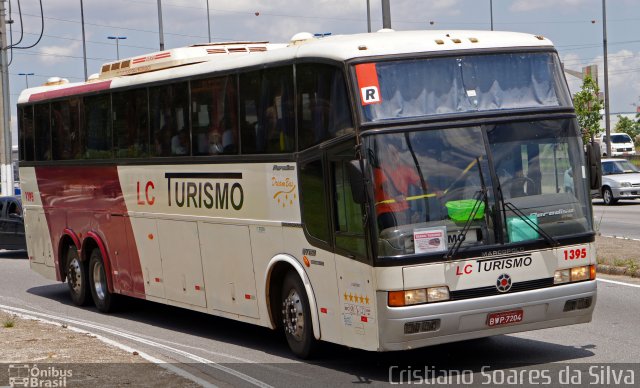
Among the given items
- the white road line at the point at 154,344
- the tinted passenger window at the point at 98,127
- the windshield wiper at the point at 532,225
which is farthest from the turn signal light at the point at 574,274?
the tinted passenger window at the point at 98,127

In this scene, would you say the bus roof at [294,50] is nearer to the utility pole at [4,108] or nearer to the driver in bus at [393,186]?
the driver in bus at [393,186]

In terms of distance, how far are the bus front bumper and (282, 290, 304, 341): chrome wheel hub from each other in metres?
1.74

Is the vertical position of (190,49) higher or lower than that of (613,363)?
higher

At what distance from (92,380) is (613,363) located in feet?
15.5

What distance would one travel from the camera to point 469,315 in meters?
10.4

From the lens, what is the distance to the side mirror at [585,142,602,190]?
36.3ft

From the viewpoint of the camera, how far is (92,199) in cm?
1734

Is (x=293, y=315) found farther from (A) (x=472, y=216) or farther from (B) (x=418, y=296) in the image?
(A) (x=472, y=216)

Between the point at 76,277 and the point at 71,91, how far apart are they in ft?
9.56

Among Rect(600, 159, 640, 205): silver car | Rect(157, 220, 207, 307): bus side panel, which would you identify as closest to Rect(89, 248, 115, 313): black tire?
Rect(157, 220, 207, 307): bus side panel

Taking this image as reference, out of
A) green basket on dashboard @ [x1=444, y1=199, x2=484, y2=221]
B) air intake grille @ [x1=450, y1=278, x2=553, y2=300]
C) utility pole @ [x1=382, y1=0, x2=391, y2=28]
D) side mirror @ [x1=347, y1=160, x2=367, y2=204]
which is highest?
utility pole @ [x1=382, y1=0, x2=391, y2=28]

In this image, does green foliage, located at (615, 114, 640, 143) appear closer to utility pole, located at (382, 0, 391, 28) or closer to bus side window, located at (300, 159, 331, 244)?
utility pole, located at (382, 0, 391, 28)

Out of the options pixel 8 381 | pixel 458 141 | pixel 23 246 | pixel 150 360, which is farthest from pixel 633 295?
pixel 23 246

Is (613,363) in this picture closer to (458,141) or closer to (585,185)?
(585,185)
